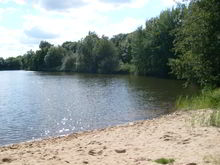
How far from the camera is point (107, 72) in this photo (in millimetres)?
87875

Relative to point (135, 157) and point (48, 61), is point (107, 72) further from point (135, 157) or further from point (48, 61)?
point (135, 157)

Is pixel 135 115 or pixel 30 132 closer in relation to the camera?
pixel 30 132

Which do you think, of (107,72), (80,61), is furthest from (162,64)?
(80,61)

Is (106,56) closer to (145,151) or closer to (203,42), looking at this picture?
(203,42)

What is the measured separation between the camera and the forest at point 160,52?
62.8 feet

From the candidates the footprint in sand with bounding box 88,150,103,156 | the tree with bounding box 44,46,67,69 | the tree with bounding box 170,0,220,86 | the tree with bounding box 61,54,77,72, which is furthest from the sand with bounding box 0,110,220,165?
the tree with bounding box 44,46,67,69

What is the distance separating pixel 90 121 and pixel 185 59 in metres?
7.70

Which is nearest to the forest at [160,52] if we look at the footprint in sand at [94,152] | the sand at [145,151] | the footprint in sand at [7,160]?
the sand at [145,151]

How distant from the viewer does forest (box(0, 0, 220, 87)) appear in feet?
62.8

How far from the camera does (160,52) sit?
67062 millimetres

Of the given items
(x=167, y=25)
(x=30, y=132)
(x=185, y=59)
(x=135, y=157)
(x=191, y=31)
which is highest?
Result: (x=167, y=25)

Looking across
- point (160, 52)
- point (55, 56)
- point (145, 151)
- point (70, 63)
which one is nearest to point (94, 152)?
point (145, 151)

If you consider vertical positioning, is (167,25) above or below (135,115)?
above

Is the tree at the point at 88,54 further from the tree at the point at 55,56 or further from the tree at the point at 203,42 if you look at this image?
the tree at the point at 203,42
